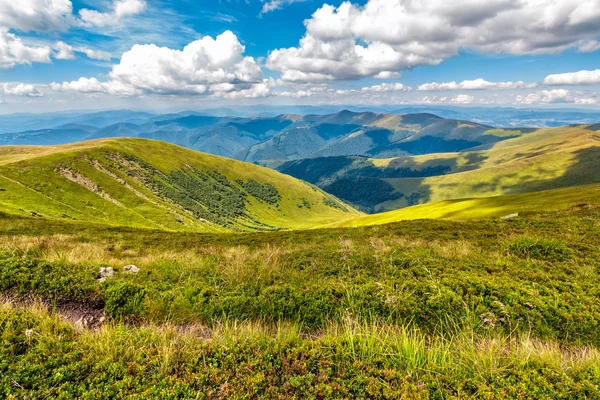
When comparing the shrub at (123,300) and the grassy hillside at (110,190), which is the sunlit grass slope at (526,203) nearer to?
the shrub at (123,300)

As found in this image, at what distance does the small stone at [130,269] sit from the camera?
1116 cm

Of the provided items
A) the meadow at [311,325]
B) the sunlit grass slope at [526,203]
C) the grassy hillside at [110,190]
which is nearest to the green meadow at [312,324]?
the meadow at [311,325]

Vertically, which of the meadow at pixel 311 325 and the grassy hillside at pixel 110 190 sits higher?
the meadow at pixel 311 325

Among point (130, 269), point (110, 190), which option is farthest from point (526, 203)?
point (110, 190)

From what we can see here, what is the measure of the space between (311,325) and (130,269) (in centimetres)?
837

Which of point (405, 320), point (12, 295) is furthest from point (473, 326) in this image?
point (12, 295)

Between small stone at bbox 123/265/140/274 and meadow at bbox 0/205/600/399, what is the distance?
0.27 m

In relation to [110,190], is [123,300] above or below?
above

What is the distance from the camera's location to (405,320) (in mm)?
7695

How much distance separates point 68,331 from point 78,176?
15054cm

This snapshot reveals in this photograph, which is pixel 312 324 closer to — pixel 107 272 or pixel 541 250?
pixel 107 272

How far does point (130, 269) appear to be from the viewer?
11.5 meters

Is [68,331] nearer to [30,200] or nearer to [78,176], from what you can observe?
[30,200]

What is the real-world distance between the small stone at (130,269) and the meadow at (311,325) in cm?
27
